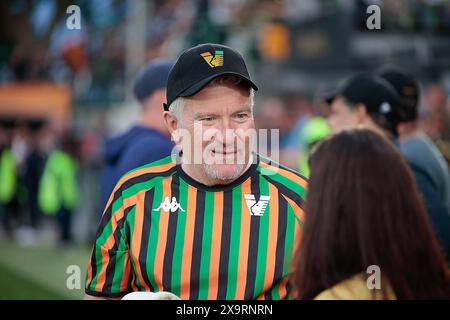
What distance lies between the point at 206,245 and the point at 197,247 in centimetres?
4

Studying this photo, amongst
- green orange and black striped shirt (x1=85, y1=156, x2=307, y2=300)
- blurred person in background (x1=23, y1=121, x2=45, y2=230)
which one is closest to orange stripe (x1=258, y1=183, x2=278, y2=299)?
green orange and black striped shirt (x1=85, y1=156, x2=307, y2=300)

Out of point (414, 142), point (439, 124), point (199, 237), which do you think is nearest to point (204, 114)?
point (199, 237)

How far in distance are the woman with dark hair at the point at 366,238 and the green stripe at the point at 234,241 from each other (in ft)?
1.42

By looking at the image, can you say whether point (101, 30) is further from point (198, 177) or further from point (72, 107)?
point (198, 177)

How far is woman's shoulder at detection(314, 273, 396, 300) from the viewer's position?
8.15 ft

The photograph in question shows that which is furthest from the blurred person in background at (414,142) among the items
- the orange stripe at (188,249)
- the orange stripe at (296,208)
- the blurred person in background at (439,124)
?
the orange stripe at (188,249)

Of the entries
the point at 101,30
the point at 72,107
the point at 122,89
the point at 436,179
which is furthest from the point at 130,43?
the point at 436,179

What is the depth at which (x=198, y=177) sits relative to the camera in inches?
124

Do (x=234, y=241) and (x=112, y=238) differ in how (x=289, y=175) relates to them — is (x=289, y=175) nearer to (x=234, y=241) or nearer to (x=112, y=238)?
(x=234, y=241)

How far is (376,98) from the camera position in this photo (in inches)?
187

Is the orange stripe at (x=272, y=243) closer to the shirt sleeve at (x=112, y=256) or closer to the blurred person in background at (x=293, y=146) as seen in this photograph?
the shirt sleeve at (x=112, y=256)

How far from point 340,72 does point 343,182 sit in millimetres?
14629
